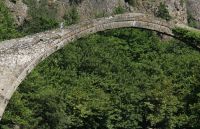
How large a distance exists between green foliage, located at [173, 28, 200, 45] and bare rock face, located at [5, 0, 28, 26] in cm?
7459

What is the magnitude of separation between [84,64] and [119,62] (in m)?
6.18

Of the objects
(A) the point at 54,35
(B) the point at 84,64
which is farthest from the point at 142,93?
(A) the point at 54,35

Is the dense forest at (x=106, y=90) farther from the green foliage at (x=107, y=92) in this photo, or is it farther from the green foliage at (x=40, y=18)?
the green foliage at (x=40, y=18)

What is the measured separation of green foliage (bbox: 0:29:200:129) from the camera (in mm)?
52594

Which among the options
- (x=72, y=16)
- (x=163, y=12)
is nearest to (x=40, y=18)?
(x=72, y=16)

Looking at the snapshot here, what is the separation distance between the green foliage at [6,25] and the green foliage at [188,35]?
5636cm

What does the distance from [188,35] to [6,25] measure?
67.2 metres

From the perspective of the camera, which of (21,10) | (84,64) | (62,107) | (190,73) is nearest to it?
(62,107)

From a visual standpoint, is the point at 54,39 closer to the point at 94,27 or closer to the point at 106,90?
the point at 94,27

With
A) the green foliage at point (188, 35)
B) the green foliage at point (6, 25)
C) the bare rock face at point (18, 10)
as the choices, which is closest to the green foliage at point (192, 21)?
the bare rock face at point (18, 10)

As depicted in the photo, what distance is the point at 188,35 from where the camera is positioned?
29.1 feet

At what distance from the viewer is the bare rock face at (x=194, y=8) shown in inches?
4791

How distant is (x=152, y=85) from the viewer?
61.2m

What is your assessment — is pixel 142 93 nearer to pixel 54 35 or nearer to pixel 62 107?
pixel 62 107
